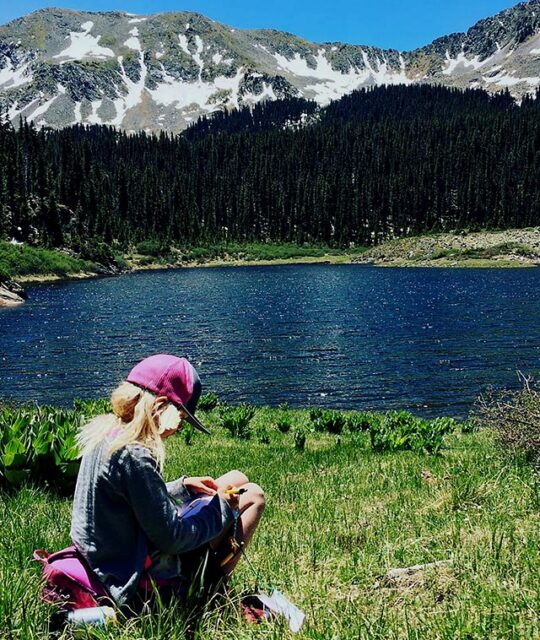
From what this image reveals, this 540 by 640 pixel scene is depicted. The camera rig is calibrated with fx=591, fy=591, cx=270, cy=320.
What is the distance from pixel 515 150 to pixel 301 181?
60.5m

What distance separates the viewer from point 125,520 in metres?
3.71

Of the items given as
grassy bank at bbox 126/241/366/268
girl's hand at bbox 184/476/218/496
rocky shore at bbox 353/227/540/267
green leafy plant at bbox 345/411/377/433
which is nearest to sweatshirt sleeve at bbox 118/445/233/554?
girl's hand at bbox 184/476/218/496

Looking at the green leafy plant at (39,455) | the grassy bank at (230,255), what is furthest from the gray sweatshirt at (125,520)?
the grassy bank at (230,255)

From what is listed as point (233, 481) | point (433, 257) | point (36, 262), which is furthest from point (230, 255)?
point (233, 481)

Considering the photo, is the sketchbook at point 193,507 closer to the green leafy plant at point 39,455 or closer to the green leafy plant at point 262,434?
the green leafy plant at point 39,455

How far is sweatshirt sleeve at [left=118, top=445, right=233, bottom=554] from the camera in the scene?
11.6 feet

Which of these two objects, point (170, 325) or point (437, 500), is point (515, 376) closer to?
point (437, 500)

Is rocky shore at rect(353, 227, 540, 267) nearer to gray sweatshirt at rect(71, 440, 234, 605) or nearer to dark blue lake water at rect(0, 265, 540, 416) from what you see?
dark blue lake water at rect(0, 265, 540, 416)

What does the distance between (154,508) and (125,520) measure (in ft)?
0.84

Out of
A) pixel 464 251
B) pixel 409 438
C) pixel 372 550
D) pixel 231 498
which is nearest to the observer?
pixel 231 498

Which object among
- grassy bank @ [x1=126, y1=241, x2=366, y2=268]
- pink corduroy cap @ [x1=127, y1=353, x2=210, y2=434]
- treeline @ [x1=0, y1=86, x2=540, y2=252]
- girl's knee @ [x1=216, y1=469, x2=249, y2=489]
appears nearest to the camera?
pink corduroy cap @ [x1=127, y1=353, x2=210, y2=434]

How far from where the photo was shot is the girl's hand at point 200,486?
4.46 metres

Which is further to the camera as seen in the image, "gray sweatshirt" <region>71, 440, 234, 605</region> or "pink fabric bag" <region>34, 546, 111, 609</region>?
"pink fabric bag" <region>34, 546, 111, 609</region>

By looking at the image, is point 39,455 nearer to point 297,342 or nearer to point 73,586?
point 73,586
